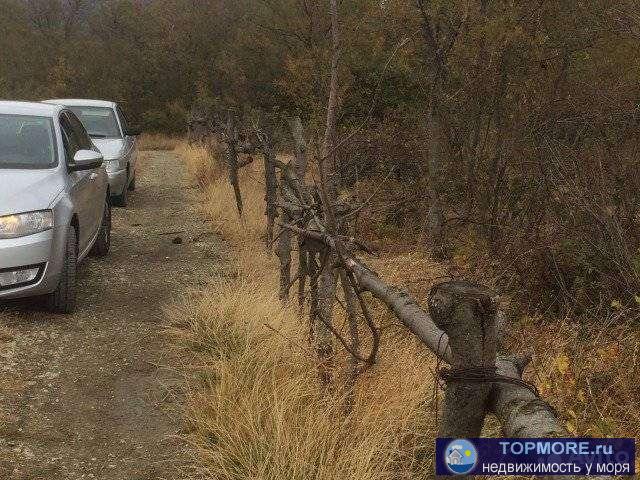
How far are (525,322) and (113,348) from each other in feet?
11.9

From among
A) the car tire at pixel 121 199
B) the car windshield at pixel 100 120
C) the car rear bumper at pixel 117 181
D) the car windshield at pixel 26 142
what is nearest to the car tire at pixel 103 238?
the car windshield at pixel 26 142

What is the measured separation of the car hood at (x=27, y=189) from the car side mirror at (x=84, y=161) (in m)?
Result: 0.22

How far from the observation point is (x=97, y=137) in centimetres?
1098

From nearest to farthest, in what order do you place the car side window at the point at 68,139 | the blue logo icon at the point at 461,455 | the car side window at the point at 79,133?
the blue logo icon at the point at 461,455
the car side window at the point at 68,139
the car side window at the point at 79,133

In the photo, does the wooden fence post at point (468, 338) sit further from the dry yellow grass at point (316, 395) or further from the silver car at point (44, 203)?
the silver car at point (44, 203)

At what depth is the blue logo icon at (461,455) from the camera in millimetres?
1949

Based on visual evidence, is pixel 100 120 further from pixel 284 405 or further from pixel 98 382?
pixel 284 405

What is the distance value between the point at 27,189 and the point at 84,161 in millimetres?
780

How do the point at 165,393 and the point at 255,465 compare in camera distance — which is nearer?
the point at 255,465

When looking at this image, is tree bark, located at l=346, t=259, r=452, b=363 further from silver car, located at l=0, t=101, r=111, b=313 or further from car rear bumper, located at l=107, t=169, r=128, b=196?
car rear bumper, located at l=107, t=169, r=128, b=196

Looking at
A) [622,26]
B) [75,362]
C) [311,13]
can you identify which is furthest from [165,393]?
[311,13]

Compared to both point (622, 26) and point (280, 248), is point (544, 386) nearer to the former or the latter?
point (280, 248)

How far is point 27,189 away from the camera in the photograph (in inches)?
194

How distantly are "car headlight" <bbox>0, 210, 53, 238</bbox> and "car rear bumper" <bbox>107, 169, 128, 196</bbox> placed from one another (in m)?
5.44
